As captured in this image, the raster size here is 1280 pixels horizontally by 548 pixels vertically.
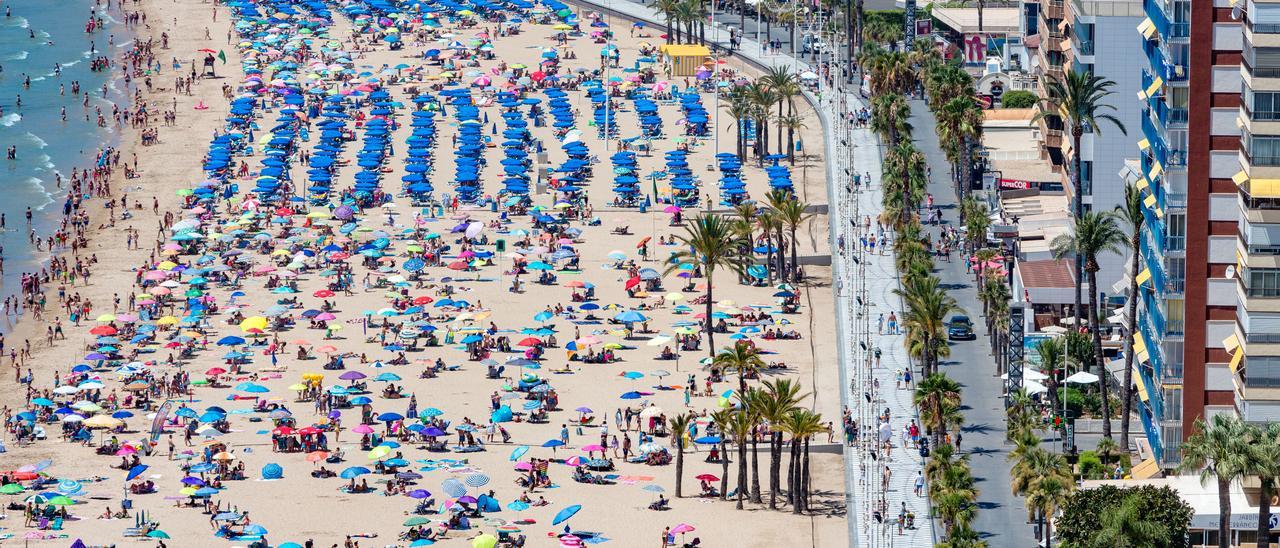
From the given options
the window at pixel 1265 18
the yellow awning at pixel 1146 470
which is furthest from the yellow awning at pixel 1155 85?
the yellow awning at pixel 1146 470

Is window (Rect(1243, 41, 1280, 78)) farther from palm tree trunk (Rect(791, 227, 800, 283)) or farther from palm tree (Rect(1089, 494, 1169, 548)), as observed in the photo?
palm tree trunk (Rect(791, 227, 800, 283))

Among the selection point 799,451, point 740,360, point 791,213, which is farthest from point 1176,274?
point 791,213

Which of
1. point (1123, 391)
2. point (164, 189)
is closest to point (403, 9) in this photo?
point (164, 189)

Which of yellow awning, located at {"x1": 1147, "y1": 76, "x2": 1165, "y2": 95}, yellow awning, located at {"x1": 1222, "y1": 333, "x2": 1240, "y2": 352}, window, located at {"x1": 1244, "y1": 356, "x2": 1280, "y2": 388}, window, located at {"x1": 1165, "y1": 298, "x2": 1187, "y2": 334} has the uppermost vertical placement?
yellow awning, located at {"x1": 1147, "y1": 76, "x2": 1165, "y2": 95}

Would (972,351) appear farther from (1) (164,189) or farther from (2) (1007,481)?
(1) (164,189)

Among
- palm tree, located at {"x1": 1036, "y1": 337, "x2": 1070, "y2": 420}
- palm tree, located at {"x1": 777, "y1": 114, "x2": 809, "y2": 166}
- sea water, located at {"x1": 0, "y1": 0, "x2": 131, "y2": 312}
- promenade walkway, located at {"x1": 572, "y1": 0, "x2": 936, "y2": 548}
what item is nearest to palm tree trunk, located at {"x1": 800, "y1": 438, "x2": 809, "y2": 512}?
promenade walkway, located at {"x1": 572, "y1": 0, "x2": 936, "y2": 548}

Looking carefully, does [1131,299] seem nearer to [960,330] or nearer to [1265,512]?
[1265,512]

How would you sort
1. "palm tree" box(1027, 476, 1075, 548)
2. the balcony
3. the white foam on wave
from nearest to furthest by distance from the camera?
"palm tree" box(1027, 476, 1075, 548) → the balcony → the white foam on wave

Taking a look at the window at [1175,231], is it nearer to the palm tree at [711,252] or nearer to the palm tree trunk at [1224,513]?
the palm tree trunk at [1224,513]
